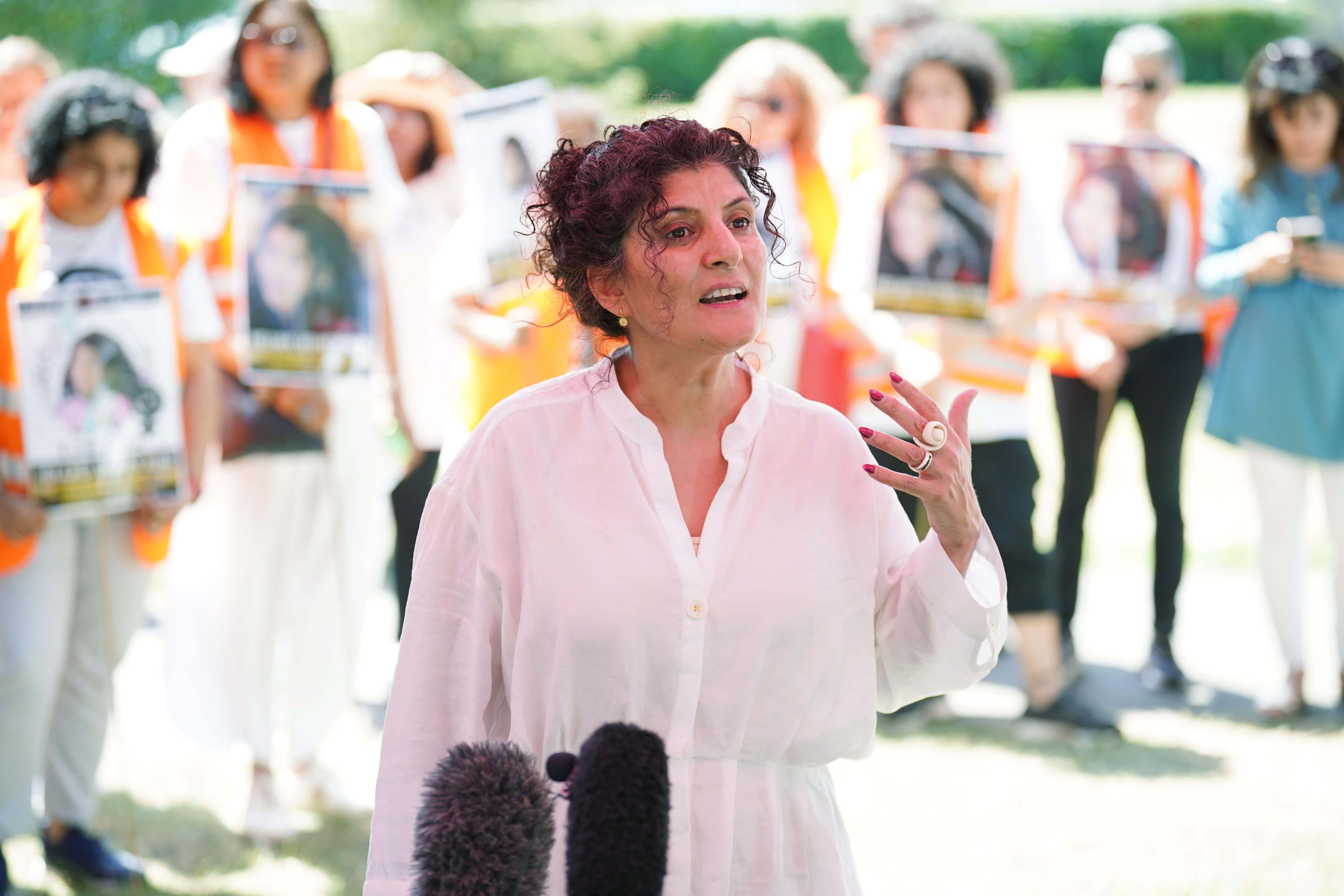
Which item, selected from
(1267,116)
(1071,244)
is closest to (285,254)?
(1071,244)

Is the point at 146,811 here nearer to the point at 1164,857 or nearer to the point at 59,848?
the point at 59,848

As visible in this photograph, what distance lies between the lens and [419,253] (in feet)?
18.5

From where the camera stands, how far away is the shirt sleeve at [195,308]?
4465 mm

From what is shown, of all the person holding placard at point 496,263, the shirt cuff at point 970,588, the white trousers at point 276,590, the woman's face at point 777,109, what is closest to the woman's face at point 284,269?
the white trousers at point 276,590

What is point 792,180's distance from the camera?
221 inches

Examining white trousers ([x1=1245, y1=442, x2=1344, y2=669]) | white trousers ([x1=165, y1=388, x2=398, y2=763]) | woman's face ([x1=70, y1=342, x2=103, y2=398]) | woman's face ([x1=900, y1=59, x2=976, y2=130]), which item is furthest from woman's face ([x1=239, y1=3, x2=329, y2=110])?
white trousers ([x1=1245, y1=442, x2=1344, y2=669])

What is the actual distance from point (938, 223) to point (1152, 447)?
1597mm

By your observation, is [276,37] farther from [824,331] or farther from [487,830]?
[487,830]

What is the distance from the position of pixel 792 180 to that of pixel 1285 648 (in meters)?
2.82

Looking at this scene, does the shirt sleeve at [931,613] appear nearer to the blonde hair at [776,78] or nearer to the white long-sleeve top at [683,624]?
the white long-sleeve top at [683,624]

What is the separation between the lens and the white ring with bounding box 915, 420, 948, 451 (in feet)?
6.58

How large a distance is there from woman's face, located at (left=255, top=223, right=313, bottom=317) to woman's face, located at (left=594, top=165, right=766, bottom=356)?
8.91 ft

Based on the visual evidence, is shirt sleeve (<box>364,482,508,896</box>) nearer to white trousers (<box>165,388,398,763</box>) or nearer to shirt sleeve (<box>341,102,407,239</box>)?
white trousers (<box>165,388,398,763</box>)

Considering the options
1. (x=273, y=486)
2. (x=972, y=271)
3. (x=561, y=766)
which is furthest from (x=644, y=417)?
(x=972, y=271)
